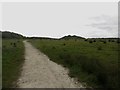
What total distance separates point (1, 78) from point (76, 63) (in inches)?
343

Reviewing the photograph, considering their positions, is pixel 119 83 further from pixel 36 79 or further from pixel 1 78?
pixel 1 78

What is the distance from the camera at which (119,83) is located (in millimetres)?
15703

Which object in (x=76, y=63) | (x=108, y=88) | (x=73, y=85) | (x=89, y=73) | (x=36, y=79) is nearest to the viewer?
(x=108, y=88)

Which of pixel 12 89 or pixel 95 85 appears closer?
pixel 12 89

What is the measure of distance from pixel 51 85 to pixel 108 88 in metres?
3.33

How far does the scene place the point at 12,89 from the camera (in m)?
16.0

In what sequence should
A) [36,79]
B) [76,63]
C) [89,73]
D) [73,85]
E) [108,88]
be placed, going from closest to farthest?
[108,88] < [73,85] < [36,79] < [89,73] < [76,63]

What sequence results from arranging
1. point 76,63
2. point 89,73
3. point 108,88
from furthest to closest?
point 76,63
point 89,73
point 108,88

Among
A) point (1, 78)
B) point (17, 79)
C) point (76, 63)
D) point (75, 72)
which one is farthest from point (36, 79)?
point (76, 63)

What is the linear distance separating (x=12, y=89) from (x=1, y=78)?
367cm

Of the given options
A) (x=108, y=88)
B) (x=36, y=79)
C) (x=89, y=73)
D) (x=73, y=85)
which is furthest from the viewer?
(x=89, y=73)

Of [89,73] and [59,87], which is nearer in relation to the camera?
[59,87]

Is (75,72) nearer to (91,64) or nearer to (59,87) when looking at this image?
(91,64)

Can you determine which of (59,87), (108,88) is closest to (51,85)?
(59,87)
